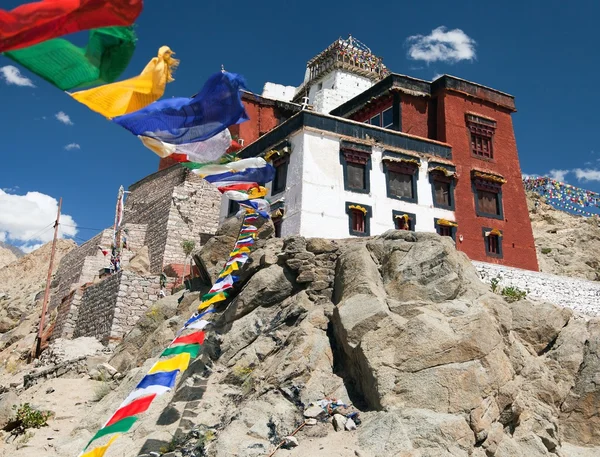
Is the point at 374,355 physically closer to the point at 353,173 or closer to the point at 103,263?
the point at 353,173

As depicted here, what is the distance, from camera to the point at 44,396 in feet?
65.8

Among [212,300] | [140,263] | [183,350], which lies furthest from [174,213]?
[183,350]

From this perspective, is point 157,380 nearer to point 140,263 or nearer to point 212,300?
point 212,300

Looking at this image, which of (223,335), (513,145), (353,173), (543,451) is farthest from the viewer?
(513,145)

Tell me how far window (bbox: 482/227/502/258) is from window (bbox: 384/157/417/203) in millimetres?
3740

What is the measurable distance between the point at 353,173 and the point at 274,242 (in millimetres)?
5297

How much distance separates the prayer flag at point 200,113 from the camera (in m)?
12.1

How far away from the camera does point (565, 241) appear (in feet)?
128

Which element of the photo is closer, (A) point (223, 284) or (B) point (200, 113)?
(B) point (200, 113)

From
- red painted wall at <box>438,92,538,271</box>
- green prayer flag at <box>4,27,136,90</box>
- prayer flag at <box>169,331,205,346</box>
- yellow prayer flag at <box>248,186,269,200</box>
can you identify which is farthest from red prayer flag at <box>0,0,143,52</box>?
red painted wall at <box>438,92,538,271</box>

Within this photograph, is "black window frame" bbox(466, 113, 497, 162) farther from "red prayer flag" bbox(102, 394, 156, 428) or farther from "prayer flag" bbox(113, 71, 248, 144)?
"red prayer flag" bbox(102, 394, 156, 428)

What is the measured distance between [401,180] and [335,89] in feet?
53.9

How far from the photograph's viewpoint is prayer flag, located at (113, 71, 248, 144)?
1213 cm

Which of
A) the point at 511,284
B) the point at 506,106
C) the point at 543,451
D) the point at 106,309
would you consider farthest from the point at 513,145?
the point at 106,309
